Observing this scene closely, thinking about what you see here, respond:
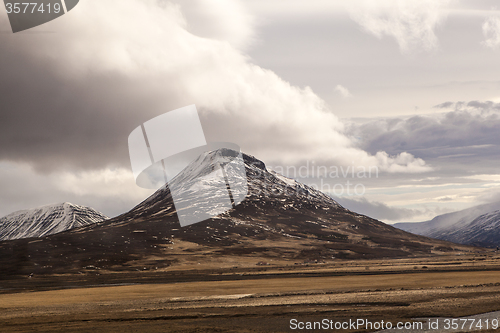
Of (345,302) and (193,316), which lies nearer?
(193,316)

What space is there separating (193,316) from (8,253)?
19575 centimetres

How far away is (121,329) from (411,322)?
84.8ft

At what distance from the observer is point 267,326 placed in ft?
115

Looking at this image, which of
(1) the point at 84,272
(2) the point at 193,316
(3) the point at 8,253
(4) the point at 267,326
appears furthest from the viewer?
(3) the point at 8,253

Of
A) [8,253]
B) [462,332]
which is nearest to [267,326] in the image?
[462,332]

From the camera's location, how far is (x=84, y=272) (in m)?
161

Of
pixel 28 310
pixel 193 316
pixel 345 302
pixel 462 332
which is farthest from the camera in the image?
pixel 28 310

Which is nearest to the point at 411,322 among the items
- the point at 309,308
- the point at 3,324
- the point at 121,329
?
the point at 309,308

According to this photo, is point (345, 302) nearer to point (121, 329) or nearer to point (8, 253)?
point (121, 329)

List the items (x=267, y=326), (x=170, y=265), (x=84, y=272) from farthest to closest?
1. (x=170, y=265)
2. (x=84, y=272)
3. (x=267, y=326)

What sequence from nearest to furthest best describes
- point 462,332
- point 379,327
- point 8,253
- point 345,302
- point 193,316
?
point 462,332 < point 379,327 < point 193,316 < point 345,302 < point 8,253

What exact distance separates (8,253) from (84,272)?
65.0 metres

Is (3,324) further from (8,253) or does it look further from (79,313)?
(8,253)

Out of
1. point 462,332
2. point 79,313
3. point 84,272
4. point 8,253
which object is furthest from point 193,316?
point 8,253
